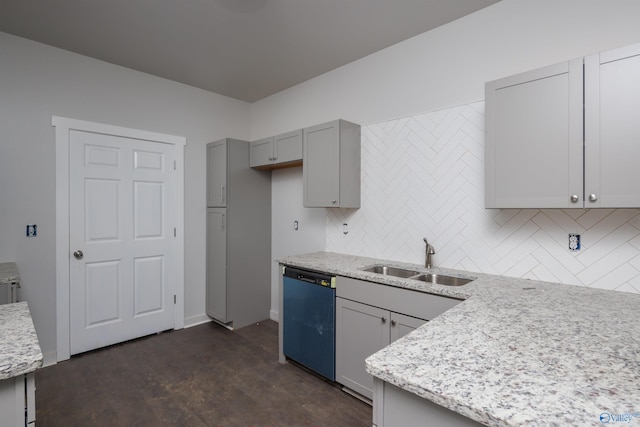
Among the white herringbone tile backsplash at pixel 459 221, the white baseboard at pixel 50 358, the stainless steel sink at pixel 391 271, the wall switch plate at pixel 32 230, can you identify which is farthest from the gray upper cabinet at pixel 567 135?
the white baseboard at pixel 50 358

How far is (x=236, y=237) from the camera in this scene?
374cm

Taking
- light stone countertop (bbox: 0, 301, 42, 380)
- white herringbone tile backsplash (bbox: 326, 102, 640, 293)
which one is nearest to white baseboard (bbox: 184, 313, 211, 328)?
white herringbone tile backsplash (bbox: 326, 102, 640, 293)

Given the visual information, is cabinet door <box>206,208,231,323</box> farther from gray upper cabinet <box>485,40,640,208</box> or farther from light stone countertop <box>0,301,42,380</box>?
gray upper cabinet <box>485,40,640,208</box>

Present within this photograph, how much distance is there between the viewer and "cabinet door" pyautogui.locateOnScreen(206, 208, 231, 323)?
145 inches

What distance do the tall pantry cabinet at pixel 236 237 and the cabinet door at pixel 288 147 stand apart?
0.56 meters

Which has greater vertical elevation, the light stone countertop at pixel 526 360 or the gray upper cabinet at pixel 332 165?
the gray upper cabinet at pixel 332 165

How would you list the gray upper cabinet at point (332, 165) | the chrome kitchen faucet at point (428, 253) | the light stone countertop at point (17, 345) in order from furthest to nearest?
the gray upper cabinet at point (332, 165) < the chrome kitchen faucet at point (428, 253) < the light stone countertop at point (17, 345)

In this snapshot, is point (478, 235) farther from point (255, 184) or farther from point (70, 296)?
point (70, 296)

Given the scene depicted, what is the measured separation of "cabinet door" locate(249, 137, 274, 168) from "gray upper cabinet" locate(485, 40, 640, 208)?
230 cm

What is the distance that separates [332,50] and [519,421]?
10.2 feet

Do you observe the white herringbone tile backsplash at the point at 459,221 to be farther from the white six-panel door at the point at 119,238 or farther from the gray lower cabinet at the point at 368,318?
the white six-panel door at the point at 119,238

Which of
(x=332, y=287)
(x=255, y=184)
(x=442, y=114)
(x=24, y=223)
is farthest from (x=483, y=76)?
(x=24, y=223)

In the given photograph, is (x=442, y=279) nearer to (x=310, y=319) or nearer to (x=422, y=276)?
(x=422, y=276)

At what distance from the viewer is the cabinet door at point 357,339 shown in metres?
2.24
